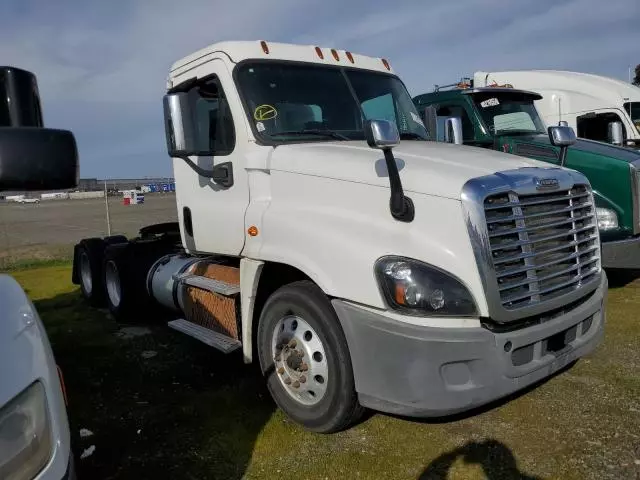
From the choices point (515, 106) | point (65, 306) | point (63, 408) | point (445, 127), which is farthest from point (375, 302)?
point (65, 306)

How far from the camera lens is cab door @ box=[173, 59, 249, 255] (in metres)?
4.44

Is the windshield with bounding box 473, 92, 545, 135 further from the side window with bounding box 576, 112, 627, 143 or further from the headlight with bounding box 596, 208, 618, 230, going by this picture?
the side window with bounding box 576, 112, 627, 143

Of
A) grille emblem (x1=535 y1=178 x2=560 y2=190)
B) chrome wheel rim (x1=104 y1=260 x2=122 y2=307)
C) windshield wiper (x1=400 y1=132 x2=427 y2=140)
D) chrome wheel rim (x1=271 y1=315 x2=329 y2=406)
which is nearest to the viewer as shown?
grille emblem (x1=535 y1=178 x2=560 y2=190)

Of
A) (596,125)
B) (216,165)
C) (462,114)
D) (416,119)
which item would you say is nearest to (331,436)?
(216,165)

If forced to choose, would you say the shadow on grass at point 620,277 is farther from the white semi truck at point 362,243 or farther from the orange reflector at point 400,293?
the orange reflector at point 400,293

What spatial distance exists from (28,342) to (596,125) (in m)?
11.5

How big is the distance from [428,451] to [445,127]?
319cm

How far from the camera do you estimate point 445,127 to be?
555 centimetres

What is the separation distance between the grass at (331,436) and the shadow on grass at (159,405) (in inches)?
0.5

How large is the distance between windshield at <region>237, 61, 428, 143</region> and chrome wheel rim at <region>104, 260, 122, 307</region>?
3701 mm

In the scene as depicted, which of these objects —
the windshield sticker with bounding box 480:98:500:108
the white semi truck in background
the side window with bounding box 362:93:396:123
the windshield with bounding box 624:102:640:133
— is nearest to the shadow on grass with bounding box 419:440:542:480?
the white semi truck in background

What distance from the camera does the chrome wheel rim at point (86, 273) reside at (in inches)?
318

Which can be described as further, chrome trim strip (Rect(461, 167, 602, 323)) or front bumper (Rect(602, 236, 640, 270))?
front bumper (Rect(602, 236, 640, 270))

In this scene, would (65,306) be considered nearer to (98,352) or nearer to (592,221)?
(98,352)
